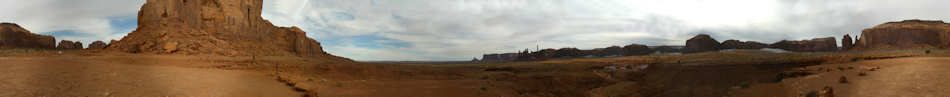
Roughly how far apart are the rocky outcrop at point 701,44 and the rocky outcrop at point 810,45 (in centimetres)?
1266

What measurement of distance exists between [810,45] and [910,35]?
6.69 meters

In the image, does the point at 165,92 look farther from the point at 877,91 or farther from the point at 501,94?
the point at 877,91

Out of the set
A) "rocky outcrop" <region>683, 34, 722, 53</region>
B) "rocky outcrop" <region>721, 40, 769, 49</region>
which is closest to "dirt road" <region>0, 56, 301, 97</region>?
"rocky outcrop" <region>683, 34, 722, 53</region>

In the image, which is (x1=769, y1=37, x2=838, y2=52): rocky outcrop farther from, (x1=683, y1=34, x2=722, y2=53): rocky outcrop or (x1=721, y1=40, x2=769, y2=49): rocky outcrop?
(x1=683, y1=34, x2=722, y2=53): rocky outcrop

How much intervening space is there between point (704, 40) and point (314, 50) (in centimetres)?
4695

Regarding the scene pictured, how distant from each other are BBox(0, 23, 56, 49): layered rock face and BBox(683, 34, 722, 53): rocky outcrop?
65.6 metres

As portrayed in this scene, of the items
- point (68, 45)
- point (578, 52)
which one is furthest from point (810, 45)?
point (68, 45)

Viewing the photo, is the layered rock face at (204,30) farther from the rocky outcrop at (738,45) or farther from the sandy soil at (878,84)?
the rocky outcrop at (738,45)

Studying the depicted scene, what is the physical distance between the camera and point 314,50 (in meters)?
58.3

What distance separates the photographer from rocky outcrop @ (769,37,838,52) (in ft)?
124

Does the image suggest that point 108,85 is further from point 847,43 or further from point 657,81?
point 847,43

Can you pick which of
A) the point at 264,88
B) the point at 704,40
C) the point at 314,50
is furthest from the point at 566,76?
the point at 314,50

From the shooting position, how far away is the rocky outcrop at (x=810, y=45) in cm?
3784

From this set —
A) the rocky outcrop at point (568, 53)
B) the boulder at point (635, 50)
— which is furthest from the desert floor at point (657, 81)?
the rocky outcrop at point (568, 53)
